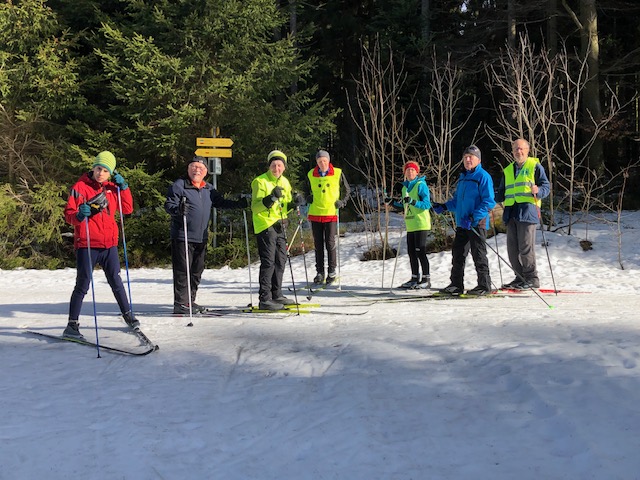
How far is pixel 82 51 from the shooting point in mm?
15922

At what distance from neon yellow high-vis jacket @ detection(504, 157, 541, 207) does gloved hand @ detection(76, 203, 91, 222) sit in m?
5.66

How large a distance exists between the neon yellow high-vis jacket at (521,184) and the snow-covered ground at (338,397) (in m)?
1.70

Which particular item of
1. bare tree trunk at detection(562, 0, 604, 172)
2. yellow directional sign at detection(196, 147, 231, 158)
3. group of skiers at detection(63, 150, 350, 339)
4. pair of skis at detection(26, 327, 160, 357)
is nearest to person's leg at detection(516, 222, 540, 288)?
group of skiers at detection(63, 150, 350, 339)

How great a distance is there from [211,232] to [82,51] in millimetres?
6601

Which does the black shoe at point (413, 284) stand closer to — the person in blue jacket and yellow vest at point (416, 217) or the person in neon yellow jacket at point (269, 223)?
the person in blue jacket and yellow vest at point (416, 217)

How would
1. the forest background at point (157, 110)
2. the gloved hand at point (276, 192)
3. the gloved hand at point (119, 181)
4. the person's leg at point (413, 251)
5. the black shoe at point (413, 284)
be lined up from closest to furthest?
1. the gloved hand at point (119, 181)
2. the gloved hand at point (276, 192)
3. the person's leg at point (413, 251)
4. the black shoe at point (413, 284)
5. the forest background at point (157, 110)

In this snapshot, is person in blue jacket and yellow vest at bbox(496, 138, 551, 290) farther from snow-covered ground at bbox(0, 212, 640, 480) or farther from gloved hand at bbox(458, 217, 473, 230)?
snow-covered ground at bbox(0, 212, 640, 480)

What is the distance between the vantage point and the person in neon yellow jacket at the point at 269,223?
729 centimetres

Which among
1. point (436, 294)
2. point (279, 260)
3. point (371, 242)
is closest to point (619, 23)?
point (371, 242)

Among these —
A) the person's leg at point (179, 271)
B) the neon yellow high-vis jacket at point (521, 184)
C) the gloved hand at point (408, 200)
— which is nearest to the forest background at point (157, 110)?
the gloved hand at point (408, 200)

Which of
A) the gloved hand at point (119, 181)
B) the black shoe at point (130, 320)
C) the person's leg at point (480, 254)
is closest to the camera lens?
the gloved hand at point (119, 181)

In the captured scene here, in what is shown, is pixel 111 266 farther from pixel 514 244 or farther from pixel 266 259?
pixel 514 244

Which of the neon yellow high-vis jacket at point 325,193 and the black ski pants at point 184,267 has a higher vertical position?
the neon yellow high-vis jacket at point 325,193

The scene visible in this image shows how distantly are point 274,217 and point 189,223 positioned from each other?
1045 millimetres
